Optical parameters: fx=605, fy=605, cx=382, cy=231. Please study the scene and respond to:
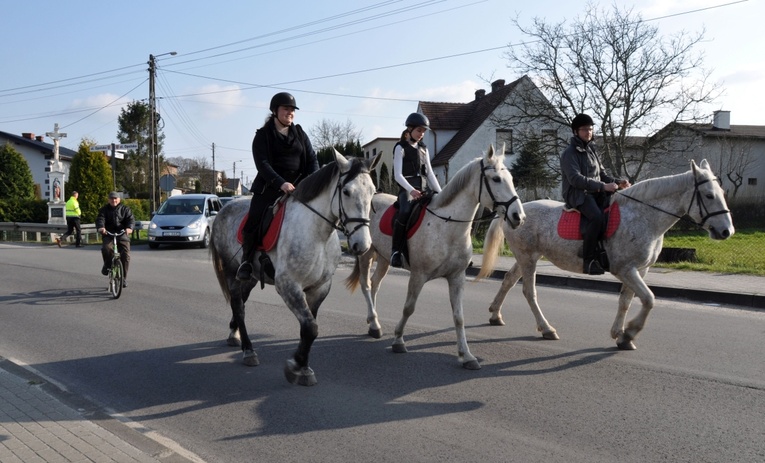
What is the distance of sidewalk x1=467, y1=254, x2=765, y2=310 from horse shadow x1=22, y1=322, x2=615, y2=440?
5.14m

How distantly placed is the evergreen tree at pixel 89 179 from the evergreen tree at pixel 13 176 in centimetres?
1574

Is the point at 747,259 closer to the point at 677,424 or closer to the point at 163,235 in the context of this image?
the point at 677,424

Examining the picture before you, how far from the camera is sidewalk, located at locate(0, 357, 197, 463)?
13.1 ft

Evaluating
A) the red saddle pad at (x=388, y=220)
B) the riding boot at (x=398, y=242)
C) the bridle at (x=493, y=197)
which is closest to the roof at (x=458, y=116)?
the red saddle pad at (x=388, y=220)

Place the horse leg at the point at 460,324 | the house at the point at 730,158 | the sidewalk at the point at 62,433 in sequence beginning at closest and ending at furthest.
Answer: the sidewalk at the point at 62,433 < the horse leg at the point at 460,324 < the house at the point at 730,158

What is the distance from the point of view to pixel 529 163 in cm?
3228

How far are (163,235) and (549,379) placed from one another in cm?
1938

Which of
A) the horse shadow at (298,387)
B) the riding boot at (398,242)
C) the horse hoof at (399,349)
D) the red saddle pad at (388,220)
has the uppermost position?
the red saddle pad at (388,220)

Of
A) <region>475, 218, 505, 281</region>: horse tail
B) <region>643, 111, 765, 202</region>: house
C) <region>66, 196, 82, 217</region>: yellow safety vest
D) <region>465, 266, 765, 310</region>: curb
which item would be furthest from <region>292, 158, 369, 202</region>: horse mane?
<region>643, 111, 765, 202</region>: house

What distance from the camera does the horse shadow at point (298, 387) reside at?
4.96m

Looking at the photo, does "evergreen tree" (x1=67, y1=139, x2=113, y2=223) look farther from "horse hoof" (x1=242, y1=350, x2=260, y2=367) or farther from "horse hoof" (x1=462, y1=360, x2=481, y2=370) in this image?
"horse hoof" (x1=462, y1=360, x2=481, y2=370)

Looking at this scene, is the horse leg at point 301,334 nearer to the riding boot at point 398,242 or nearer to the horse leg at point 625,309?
the riding boot at point 398,242

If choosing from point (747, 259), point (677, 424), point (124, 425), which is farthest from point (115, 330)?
point (747, 259)

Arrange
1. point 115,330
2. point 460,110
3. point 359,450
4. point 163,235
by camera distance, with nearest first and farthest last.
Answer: point 359,450 < point 115,330 < point 163,235 < point 460,110
